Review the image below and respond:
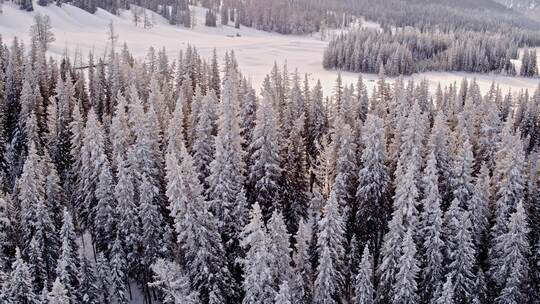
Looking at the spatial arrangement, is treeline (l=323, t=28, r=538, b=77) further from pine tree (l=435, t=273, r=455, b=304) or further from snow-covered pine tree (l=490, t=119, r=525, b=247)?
pine tree (l=435, t=273, r=455, b=304)

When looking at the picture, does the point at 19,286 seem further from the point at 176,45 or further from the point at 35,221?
the point at 176,45

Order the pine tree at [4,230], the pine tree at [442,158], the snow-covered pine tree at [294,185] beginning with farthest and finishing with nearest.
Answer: the snow-covered pine tree at [294,185], the pine tree at [442,158], the pine tree at [4,230]

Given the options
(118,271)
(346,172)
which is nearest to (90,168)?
(118,271)

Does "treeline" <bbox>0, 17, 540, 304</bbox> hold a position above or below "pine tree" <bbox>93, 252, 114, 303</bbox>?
above

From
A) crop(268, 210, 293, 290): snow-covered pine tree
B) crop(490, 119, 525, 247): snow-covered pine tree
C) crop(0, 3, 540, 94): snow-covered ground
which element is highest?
crop(0, 3, 540, 94): snow-covered ground

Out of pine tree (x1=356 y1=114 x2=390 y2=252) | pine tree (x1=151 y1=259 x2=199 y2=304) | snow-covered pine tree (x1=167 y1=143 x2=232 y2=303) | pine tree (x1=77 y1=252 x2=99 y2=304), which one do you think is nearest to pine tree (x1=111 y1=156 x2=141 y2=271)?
pine tree (x1=77 y1=252 x2=99 y2=304)

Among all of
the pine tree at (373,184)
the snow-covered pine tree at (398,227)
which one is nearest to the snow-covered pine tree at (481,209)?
the snow-covered pine tree at (398,227)

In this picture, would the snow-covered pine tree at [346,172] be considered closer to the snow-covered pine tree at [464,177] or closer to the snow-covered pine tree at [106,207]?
the snow-covered pine tree at [464,177]

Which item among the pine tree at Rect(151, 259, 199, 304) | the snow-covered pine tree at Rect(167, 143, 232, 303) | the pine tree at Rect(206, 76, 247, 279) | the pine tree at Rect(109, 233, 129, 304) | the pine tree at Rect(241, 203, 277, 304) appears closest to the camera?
the pine tree at Rect(241, 203, 277, 304)
